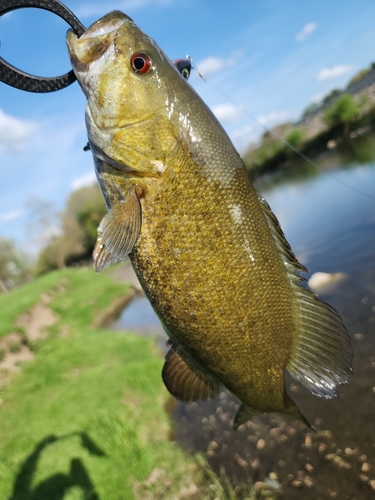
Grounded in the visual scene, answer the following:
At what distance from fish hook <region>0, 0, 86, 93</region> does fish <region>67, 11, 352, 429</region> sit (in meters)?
0.19

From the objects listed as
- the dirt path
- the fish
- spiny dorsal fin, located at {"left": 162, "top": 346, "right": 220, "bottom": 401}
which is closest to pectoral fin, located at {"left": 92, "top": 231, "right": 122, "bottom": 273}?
the fish

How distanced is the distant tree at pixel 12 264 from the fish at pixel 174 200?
49.4 meters

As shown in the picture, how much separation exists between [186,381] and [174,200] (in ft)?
3.85

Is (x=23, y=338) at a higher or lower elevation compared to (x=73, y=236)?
lower

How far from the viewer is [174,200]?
1769mm

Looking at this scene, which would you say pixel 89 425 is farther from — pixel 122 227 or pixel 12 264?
pixel 12 264

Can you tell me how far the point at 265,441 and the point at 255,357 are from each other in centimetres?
435

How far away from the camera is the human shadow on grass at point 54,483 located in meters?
4.69

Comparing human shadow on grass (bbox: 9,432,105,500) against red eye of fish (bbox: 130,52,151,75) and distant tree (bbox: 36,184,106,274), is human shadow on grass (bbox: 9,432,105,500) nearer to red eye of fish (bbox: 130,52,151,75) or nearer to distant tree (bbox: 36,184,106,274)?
red eye of fish (bbox: 130,52,151,75)

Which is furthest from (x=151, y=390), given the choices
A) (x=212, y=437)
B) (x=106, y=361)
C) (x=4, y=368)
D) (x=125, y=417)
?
(x=4, y=368)

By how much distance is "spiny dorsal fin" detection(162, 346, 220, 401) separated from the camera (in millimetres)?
2230

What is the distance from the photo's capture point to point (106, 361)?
9109mm

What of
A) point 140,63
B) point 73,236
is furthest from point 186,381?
point 73,236

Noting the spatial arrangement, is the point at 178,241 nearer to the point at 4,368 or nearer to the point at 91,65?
the point at 91,65
